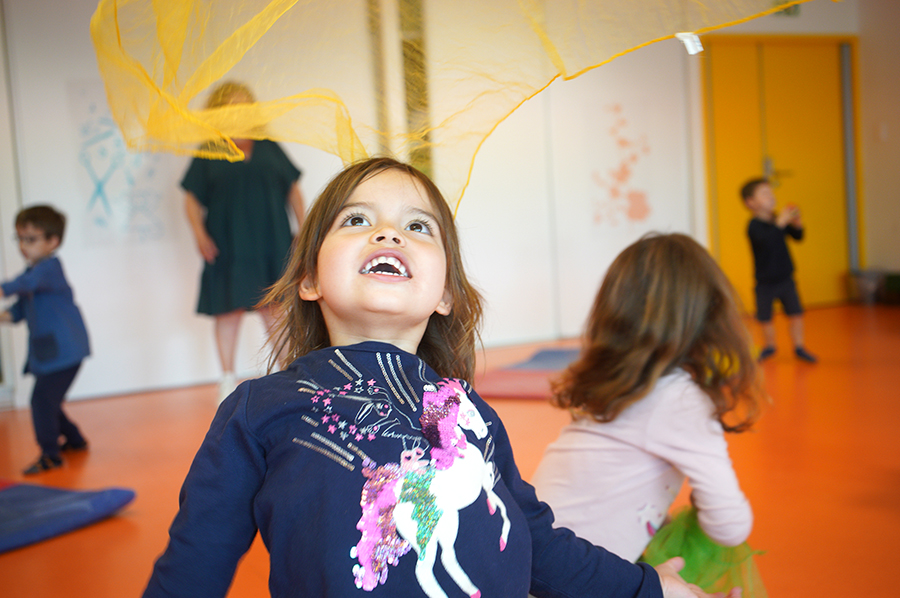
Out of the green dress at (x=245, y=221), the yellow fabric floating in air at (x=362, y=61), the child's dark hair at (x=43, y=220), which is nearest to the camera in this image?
the yellow fabric floating in air at (x=362, y=61)

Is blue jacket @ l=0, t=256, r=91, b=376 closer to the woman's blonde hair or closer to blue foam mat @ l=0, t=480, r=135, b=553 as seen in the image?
blue foam mat @ l=0, t=480, r=135, b=553

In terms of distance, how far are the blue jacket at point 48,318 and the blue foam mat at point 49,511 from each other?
2.04 feet

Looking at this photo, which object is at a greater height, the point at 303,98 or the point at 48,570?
the point at 303,98

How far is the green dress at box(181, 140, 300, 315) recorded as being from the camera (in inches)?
123

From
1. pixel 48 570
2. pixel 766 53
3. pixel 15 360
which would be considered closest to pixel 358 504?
pixel 48 570

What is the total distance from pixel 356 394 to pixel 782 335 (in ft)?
13.6

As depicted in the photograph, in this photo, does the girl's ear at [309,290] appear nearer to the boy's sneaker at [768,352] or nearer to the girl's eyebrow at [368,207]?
the girl's eyebrow at [368,207]

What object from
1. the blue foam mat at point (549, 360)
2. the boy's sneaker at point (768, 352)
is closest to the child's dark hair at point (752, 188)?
the boy's sneaker at point (768, 352)

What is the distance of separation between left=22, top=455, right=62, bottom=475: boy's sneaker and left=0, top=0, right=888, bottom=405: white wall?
144 cm

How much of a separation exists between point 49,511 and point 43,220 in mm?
1223

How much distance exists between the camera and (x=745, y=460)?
6.75 feet

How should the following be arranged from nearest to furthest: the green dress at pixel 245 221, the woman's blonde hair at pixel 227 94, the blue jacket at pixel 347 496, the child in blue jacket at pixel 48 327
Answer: the blue jacket at pixel 347 496, the woman's blonde hair at pixel 227 94, the child in blue jacket at pixel 48 327, the green dress at pixel 245 221

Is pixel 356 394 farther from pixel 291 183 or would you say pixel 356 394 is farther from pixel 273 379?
pixel 291 183

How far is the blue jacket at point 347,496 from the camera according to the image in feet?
2.14
